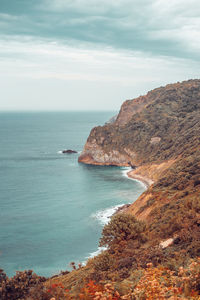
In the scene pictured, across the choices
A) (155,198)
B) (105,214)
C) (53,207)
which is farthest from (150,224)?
(53,207)

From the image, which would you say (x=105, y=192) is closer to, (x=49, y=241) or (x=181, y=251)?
(x=49, y=241)

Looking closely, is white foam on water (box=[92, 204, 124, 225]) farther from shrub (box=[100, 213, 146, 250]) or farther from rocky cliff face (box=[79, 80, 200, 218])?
shrub (box=[100, 213, 146, 250])

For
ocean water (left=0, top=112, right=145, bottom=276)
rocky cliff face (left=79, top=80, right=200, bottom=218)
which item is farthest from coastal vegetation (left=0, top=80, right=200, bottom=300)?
ocean water (left=0, top=112, right=145, bottom=276)

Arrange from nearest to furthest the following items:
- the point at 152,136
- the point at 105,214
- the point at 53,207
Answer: the point at 105,214, the point at 53,207, the point at 152,136

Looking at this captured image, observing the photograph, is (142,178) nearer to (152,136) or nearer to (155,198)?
(152,136)

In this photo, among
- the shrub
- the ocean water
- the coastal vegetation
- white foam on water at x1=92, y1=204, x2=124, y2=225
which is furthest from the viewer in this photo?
white foam on water at x1=92, y1=204, x2=124, y2=225

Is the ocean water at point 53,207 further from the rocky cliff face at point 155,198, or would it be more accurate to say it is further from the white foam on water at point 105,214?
the rocky cliff face at point 155,198
